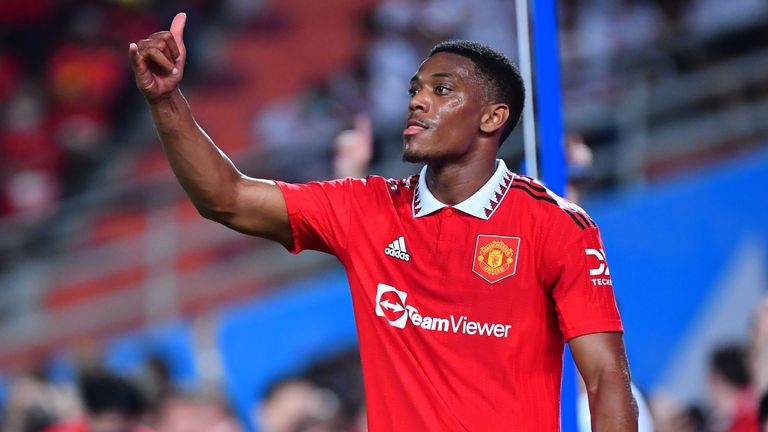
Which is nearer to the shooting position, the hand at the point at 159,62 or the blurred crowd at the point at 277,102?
the hand at the point at 159,62

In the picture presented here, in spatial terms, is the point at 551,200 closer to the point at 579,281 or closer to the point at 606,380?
the point at 579,281

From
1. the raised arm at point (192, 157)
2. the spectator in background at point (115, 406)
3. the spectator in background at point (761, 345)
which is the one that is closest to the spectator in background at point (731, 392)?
the spectator in background at point (761, 345)

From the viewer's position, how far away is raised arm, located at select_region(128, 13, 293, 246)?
2973 mm

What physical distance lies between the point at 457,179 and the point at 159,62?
84 cm

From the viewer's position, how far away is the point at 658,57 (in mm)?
9273

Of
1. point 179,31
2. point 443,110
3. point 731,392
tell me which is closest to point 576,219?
point 443,110

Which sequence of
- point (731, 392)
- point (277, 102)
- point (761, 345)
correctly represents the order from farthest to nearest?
point (277, 102) → point (731, 392) → point (761, 345)

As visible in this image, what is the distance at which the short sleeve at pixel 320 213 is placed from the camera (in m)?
3.25

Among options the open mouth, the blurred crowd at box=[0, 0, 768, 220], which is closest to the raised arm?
the open mouth

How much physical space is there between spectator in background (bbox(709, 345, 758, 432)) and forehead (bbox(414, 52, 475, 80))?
3625mm

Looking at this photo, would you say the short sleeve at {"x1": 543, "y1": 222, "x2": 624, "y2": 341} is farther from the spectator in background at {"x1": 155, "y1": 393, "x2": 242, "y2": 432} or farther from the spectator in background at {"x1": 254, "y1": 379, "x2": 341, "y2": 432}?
the spectator in background at {"x1": 155, "y1": 393, "x2": 242, "y2": 432}

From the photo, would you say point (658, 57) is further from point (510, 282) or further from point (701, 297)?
point (510, 282)

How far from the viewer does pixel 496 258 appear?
10.3 feet

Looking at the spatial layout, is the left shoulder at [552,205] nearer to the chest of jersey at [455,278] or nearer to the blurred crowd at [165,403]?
the chest of jersey at [455,278]
